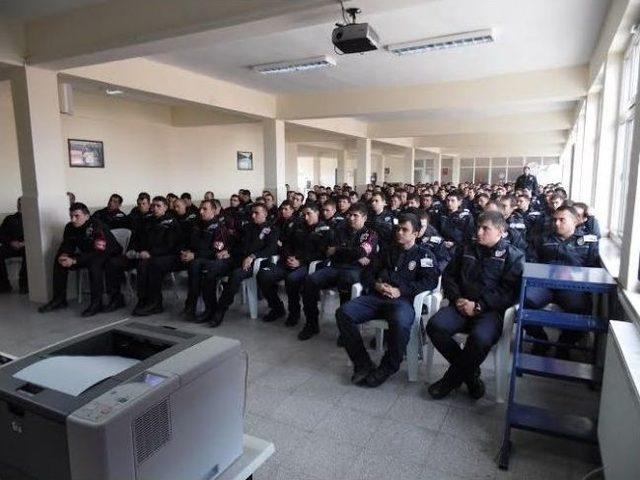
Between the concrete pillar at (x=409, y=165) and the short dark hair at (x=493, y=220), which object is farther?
the concrete pillar at (x=409, y=165)

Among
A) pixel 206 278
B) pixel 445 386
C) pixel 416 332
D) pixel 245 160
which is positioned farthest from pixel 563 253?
pixel 245 160

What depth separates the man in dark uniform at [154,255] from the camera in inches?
176

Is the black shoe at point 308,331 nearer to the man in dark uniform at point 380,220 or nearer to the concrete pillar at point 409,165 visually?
the man in dark uniform at point 380,220

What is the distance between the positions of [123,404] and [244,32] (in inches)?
122

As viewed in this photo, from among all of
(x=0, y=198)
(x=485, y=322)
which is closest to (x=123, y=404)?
(x=485, y=322)

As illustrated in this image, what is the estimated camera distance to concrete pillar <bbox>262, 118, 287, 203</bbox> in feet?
26.2

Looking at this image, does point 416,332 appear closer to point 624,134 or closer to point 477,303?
point 477,303

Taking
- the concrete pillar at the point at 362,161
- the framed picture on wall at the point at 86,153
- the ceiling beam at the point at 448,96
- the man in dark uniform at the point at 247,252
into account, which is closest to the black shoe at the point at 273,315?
the man in dark uniform at the point at 247,252

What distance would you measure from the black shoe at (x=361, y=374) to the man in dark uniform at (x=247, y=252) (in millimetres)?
1637

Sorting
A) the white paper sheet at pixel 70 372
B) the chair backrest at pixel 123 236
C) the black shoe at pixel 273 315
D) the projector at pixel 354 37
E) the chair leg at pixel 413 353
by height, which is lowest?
the black shoe at pixel 273 315

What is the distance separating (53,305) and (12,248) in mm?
1304

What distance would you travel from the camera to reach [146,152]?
9117 millimetres

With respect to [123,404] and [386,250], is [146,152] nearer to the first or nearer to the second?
[386,250]

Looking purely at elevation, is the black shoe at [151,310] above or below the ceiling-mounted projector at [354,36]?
below
